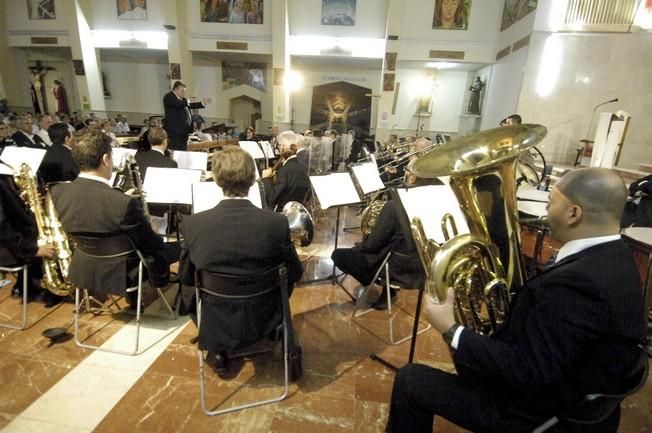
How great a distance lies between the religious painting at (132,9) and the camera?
12.0 m

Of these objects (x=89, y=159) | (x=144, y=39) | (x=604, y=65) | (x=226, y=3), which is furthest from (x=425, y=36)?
(x=89, y=159)

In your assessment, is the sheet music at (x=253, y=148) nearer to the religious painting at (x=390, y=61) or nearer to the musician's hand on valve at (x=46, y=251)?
the musician's hand on valve at (x=46, y=251)

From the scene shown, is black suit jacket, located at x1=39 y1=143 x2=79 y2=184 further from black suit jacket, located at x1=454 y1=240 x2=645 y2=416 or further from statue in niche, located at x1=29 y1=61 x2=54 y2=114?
statue in niche, located at x1=29 y1=61 x2=54 y2=114

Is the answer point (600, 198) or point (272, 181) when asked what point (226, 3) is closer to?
point (272, 181)

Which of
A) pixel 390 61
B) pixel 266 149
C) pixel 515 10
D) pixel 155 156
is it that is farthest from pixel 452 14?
pixel 155 156

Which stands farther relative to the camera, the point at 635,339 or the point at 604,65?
the point at 604,65

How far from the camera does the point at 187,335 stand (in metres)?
2.54

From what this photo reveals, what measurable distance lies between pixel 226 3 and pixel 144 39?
3303 mm

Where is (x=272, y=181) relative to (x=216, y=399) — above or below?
above

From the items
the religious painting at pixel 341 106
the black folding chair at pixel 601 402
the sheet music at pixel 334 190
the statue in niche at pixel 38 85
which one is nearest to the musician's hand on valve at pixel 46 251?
the sheet music at pixel 334 190

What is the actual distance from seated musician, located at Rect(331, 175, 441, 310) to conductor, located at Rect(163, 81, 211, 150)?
474cm

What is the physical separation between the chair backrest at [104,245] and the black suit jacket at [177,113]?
14.4 ft

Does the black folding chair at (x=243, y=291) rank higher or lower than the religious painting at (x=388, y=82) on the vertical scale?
lower

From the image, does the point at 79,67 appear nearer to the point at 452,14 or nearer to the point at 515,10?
the point at 452,14
